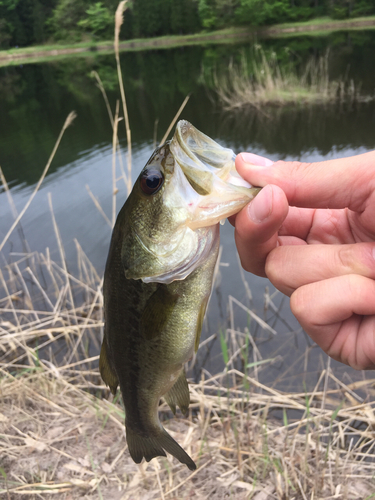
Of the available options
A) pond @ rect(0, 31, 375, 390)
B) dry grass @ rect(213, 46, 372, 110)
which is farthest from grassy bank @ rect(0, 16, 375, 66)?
dry grass @ rect(213, 46, 372, 110)

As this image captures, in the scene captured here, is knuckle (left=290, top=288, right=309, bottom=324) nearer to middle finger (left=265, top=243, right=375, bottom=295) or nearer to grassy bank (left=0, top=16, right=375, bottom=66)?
middle finger (left=265, top=243, right=375, bottom=295)

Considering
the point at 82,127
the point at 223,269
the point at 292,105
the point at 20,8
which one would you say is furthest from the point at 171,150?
the point at 20,8

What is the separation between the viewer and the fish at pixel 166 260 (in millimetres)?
1420

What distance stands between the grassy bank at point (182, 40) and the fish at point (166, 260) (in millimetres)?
51758

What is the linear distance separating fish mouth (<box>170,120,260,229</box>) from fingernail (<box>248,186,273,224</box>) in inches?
2.1

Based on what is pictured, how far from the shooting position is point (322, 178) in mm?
1544

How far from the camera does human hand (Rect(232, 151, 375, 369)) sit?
1483 millimetres

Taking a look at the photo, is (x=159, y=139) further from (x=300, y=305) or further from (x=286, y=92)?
(x=300, y=305)

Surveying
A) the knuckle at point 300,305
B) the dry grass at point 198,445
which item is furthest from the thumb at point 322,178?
the dry grass at point 198,445

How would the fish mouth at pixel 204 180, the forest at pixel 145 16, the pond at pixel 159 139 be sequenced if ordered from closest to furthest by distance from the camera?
1. the fish mouth at pixel 204 180
2. the pond at pixel 159 139
3. the forest at pixel 145 16

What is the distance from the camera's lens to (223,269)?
241 inches

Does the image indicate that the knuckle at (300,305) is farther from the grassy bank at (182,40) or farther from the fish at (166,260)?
the grassy bank at (182,40)

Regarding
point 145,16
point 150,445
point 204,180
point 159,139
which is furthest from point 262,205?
point 145,16

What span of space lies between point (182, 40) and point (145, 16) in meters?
7.50
